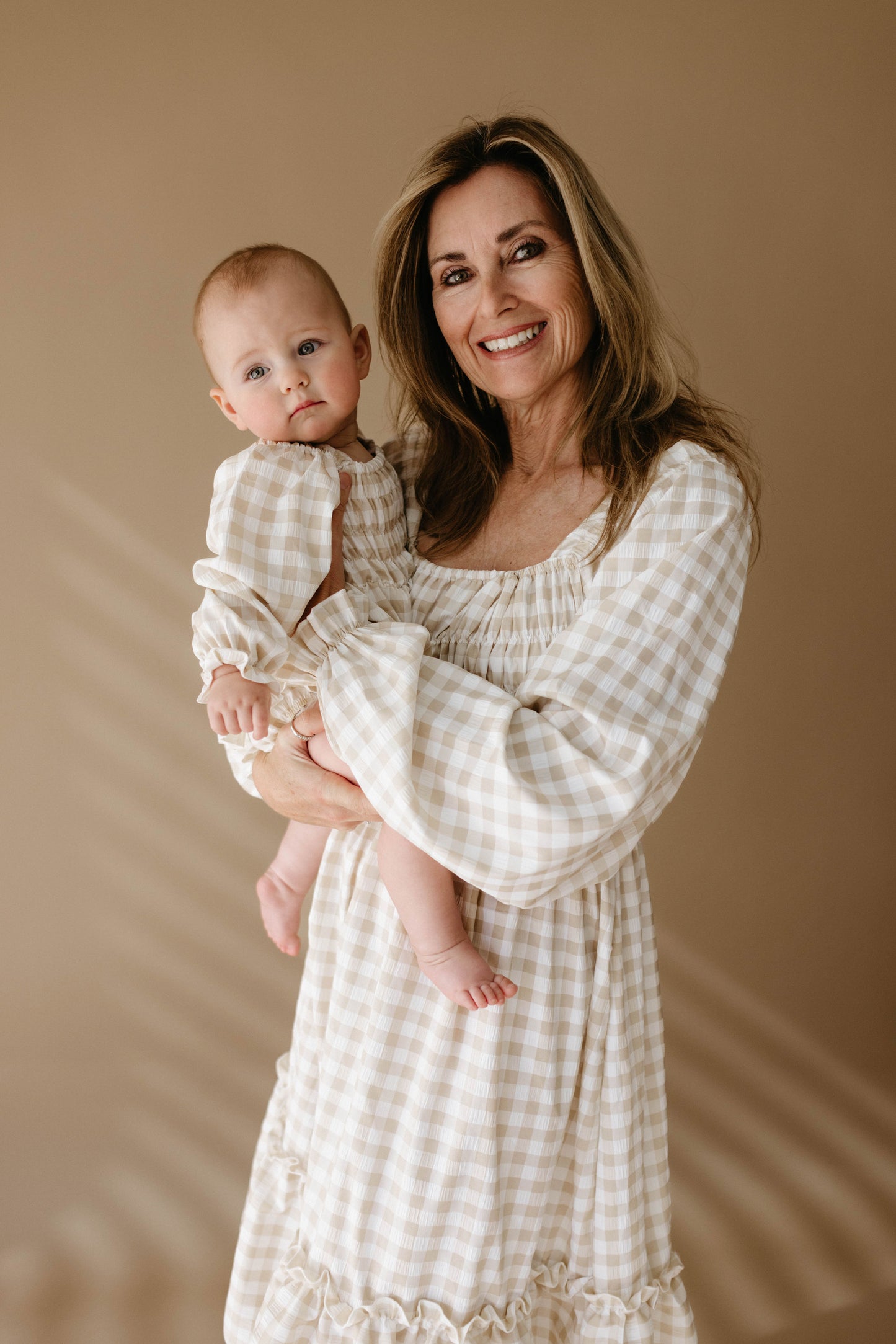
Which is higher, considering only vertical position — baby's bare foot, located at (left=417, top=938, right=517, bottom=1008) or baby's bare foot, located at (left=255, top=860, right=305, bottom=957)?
baby's bare foot, located at (left=255, top=860, right=305, bottom=957)

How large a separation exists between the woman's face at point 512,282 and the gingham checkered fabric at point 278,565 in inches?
9.8

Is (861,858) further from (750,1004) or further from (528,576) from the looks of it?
(528,576)

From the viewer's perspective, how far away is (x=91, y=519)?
8.02 ft

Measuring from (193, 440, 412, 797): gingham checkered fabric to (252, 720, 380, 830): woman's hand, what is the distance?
0.05 meters

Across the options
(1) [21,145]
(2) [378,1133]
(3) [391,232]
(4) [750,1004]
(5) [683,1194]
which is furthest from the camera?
(4) [750,1004]

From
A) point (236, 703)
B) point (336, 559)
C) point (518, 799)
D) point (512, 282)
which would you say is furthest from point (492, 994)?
point (512, 282)

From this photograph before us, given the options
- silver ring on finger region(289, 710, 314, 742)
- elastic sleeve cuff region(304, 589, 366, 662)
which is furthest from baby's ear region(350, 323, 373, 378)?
silver ring on finger region(289, 710, 314, 742)

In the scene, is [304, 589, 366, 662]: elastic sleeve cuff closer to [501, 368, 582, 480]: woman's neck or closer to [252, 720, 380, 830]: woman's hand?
[252, 720, 380, 830]: woman's hand

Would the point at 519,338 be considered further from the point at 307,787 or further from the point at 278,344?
the point at 307,787

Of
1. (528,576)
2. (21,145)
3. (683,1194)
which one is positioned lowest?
(683,1194)

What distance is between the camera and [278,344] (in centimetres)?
141

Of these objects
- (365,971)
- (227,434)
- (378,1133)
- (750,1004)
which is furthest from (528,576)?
(750,1004)

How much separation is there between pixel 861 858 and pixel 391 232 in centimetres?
190

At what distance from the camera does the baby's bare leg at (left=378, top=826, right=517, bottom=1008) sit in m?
1.28
